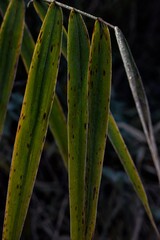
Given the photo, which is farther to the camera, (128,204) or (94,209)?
(128,204)

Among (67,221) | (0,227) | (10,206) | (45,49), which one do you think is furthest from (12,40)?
(67,221)

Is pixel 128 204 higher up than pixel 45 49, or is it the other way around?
pixel 45 49

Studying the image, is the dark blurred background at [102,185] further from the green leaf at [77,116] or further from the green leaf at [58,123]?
the green leaf at [77,116]

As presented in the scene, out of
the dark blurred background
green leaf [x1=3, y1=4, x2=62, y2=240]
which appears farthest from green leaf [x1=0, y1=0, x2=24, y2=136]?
the dark blurred background

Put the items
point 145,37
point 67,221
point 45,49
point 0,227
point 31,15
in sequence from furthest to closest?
point 145,37
point 31,15
point 67,221
point 0,227
point 45,49

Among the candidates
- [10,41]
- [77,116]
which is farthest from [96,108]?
[10,41]

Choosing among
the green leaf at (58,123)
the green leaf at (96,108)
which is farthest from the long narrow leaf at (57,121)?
the green leaf at (96,108)

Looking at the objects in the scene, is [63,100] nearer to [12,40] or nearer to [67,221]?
[67,221]
